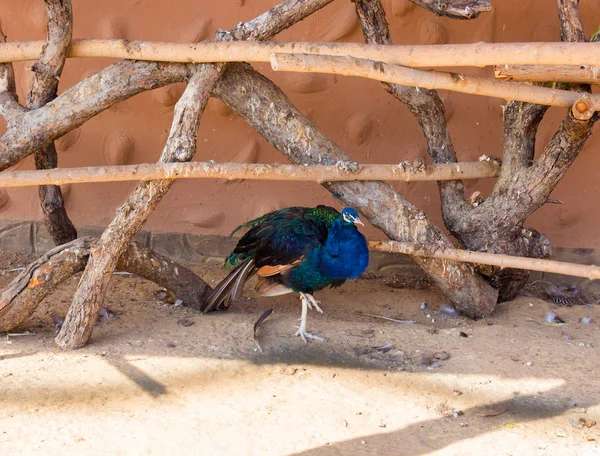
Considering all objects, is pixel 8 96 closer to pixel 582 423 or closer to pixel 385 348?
pixel 385 348

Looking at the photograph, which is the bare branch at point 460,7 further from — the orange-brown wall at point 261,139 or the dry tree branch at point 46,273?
the dry tree branch at point 46,273

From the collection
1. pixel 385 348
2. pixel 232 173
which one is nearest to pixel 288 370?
pixel 385 348

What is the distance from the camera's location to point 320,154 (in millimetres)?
3709

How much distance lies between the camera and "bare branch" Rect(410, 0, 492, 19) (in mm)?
3316

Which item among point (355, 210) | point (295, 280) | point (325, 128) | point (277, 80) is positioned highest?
point (277, 80)

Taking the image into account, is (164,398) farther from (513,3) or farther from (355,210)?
(513,3)

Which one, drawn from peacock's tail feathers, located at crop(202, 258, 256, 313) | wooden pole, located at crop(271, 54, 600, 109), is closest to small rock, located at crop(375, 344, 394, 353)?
peacock's tail feathers, located at crop(202, 258, 256, 313)

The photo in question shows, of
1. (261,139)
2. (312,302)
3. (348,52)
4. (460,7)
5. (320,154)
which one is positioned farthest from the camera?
(261,139)

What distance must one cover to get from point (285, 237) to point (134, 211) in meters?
0.75

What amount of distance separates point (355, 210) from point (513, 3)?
1669 millimetres

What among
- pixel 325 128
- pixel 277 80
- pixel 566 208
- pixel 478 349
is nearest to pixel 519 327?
pixel 478 349

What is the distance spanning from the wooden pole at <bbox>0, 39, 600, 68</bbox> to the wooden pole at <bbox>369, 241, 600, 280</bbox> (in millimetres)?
1016

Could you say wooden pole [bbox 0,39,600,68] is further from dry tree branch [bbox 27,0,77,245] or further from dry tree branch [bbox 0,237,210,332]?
dry tree branch [bbox 0,237,210,332]

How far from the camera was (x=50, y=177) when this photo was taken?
3.42m
